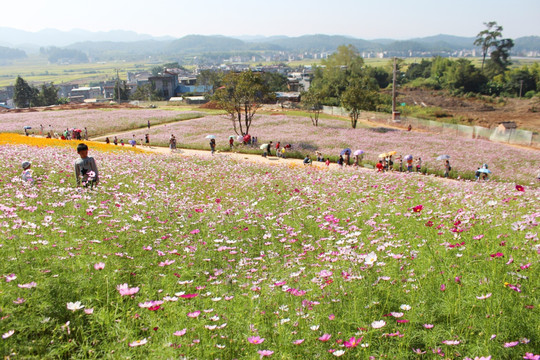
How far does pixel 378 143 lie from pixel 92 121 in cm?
4019

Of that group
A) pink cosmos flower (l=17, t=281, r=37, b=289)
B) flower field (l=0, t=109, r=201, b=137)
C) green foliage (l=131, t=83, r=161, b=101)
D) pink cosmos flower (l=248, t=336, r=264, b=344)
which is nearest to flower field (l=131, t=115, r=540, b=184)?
flower field (l=0, t=109, r=201, b=137)

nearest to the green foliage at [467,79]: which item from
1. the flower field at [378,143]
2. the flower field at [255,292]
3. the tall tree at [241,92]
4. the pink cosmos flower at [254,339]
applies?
the flower field at [378,143]

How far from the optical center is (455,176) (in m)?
25.9

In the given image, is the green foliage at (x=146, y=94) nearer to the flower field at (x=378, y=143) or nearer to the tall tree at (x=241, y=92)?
the flower field at (x=378, y=143)

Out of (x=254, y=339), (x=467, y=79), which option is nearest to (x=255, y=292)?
(x=254, y=339)

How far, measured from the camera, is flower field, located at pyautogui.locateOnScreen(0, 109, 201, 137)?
161ft

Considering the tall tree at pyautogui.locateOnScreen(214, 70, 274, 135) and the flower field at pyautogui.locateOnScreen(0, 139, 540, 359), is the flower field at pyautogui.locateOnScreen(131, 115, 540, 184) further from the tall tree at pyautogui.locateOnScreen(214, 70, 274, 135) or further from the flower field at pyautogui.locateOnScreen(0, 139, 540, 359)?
the flower field at pyautogui.locateOnScreen(0, 139, 540, 359)

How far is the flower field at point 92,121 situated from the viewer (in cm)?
4916

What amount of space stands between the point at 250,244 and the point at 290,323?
317cm

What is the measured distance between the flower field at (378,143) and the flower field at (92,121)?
6124 mm

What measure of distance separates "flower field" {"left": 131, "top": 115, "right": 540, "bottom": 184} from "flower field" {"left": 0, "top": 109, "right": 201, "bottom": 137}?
612 cm

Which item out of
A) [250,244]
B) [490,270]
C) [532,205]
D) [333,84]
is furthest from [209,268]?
[333,84]

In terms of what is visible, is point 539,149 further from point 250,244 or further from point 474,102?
point 474,102

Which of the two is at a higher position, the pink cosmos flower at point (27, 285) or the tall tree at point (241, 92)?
the tall tree at point (241, 92)
